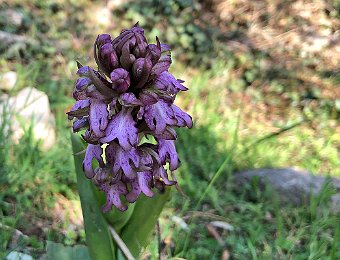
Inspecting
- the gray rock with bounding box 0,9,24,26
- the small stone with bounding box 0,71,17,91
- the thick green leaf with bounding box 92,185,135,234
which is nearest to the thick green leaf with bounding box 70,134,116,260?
the thick green leaf with bounding box 92,185,135,234

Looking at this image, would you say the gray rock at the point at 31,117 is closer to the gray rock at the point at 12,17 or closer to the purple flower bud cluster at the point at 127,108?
the gray rock at the point at 12,17

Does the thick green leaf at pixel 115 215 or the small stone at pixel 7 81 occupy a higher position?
the small stone at pixel 7 81

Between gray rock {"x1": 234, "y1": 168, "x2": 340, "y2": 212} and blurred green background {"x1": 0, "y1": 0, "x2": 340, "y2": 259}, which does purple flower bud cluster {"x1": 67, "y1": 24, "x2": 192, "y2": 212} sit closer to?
blurred green background {"x1": 0, "y1": 0, "x2": 340, "y2": 259}

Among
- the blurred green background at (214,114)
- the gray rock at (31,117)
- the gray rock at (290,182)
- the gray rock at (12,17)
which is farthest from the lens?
the gray rock at (12,17)

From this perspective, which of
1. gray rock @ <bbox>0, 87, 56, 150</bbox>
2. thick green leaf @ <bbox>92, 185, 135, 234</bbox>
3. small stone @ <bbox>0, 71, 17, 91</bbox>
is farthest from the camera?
small stone @ <bbox>0, 71, 17, 91</bbox>

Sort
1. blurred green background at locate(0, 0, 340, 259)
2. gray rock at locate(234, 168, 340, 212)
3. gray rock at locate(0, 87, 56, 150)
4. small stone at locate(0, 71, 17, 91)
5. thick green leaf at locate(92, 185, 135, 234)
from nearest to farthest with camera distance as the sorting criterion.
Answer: thick green leaf at locate(92, 185, 135, 234)
blurred green background at locate(0, 0, 340, 259)
gray rock at locate(234, 168, 340, 212)
gray rock at locate(0, 87, 56, 150)
small stone at locate(0, 71, 17, 91)

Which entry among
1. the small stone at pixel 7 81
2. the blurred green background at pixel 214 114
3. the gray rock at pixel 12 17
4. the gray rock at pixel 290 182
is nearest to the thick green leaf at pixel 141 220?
the blurred green background at pixel 214 114
